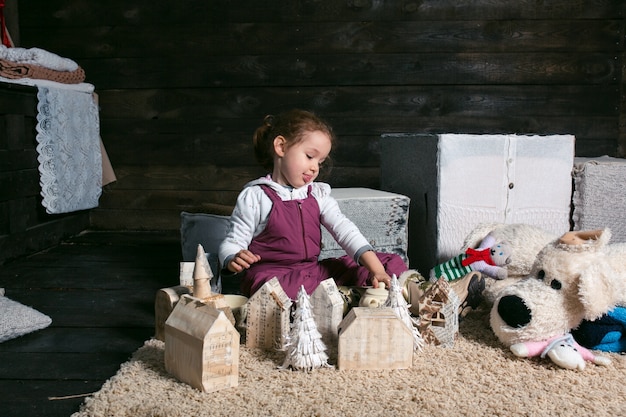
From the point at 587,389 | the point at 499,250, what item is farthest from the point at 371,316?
the point at 499,250

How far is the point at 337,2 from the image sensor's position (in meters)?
2.83

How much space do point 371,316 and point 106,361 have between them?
613mm

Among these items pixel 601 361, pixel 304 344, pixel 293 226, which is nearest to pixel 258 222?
pixel 293 226

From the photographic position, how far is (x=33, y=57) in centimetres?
240

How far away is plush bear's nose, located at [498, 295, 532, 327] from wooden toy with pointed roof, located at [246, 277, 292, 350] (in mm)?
483

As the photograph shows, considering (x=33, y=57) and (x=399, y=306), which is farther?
(x=33, y=57)

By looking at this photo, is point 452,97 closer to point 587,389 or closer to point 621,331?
point 621,331

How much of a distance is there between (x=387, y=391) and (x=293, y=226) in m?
0.64

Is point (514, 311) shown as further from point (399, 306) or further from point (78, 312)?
point (78, 312)

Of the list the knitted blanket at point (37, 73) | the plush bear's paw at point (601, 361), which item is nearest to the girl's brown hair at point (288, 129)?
the plush bear's paw at point (601, 361)

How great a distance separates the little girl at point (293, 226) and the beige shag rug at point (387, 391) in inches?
13.9

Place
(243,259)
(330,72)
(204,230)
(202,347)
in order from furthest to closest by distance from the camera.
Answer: (330,72), (204,230), (243,259), (202,347)

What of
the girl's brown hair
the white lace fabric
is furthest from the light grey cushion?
the white lace fabric

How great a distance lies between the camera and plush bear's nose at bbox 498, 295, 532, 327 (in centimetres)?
130
